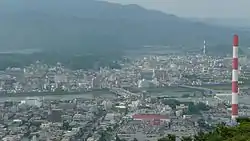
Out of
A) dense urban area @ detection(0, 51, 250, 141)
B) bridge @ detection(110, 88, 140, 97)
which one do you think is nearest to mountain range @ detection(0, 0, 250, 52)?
dense urban area @ detection(0, 51, 250, 141)

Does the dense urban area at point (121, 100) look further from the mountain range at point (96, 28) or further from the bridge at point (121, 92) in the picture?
Result: the mountain range at point (96, 28)

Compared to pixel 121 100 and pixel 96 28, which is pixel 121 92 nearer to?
pixel 121 100

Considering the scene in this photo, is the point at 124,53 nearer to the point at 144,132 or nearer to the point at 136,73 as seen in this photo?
the point at 136,73

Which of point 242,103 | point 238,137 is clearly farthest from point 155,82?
point 238,137

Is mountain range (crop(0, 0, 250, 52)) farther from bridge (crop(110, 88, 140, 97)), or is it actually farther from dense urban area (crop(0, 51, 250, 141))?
bridge (crop(110, 88, 140, 97))

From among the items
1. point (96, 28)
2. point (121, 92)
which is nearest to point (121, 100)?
point (121, 92)

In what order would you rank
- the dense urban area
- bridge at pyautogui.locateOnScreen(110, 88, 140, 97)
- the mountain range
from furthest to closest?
the mountain range, bridge at pyautogui.locateOnScreen(110, 88, 140, 97), the dense urban area
